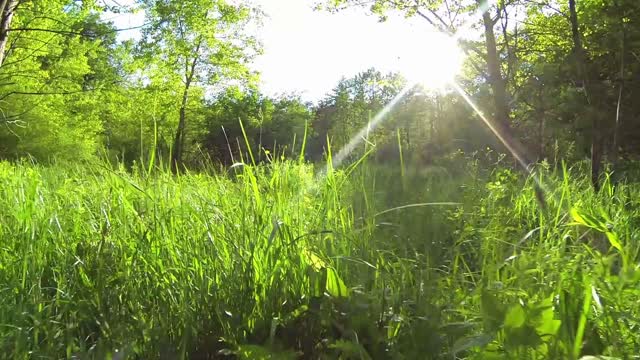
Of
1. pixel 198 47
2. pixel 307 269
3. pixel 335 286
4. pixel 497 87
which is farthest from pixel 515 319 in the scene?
pixel 198 47

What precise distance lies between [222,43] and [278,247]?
69.1 ft

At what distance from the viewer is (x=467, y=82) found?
26578 mm

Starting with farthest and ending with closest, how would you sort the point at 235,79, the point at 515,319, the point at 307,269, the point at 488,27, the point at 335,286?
1. the point at 235,79
2. the point at 488,27
3. the point at 307,269
4. the point at 335,286
5. the point at 515,319

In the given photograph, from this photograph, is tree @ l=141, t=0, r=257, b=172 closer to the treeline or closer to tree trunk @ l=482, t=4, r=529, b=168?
the treeline

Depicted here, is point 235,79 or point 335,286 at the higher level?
point 235,79

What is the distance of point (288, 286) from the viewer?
1764mm

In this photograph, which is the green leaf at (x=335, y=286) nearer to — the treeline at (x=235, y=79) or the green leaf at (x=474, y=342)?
the green leaf at (x=474, y=342)

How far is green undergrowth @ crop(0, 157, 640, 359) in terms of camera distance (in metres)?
1.35

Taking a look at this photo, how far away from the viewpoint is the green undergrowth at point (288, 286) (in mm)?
1350

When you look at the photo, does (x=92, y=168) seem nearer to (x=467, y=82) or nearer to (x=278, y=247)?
(x=278, y=247)

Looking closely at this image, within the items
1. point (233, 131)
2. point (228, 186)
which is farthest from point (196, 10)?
point (228, 186)

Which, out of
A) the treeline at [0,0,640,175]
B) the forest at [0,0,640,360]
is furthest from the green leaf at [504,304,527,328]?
the treeline at [0,0,640,175]

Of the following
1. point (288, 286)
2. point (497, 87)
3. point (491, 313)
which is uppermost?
point (497, 87)

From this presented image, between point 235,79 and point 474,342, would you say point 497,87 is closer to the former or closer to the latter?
point 235,79
